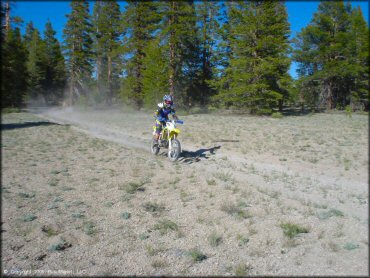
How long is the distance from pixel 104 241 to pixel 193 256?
1.65 m

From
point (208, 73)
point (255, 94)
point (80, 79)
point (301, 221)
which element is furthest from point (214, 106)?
point (301, 221)

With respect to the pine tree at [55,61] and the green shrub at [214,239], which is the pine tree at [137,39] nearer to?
the pine tree at [55,61]

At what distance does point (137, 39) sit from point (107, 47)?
880cm

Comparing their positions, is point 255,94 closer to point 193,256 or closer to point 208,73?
point 208,73

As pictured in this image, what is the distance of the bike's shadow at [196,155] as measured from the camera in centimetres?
1066

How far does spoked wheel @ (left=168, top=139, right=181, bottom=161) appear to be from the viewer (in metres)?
10.4

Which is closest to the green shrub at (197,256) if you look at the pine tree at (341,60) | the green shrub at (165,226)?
the green shrub at (165,226)

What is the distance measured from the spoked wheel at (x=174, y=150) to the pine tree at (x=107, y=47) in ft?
110

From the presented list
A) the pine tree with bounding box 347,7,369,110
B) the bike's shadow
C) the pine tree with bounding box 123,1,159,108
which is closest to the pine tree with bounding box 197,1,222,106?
the pine tree with bounding box 123,1,159,108

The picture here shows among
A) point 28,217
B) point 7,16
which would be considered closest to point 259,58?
point 7,16

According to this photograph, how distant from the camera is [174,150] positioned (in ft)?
34.5

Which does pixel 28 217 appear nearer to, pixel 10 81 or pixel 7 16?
pixel 10 81

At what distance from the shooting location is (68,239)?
4492 millimetres

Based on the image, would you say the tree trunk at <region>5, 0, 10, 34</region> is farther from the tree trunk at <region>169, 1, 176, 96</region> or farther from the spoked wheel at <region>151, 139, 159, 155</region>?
the tree trunk at <region>169, 1, 176, 96</region>
